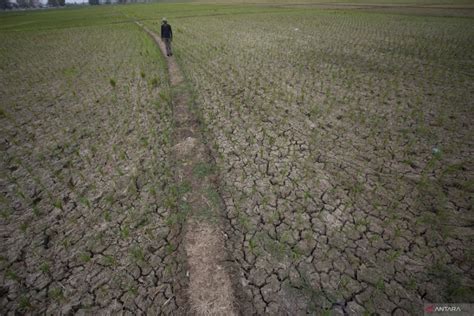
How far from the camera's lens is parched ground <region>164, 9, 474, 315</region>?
3.19 m

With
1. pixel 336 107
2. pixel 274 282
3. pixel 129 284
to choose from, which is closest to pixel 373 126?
pixel 336 107

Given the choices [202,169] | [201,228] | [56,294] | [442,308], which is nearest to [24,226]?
[56,294]

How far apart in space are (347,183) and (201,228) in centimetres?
309

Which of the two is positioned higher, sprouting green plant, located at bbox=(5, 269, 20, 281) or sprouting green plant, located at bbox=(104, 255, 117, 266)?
sprouting green plant, located at bbox=(5, 269, 20, 281)

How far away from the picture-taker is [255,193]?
4.70 meters

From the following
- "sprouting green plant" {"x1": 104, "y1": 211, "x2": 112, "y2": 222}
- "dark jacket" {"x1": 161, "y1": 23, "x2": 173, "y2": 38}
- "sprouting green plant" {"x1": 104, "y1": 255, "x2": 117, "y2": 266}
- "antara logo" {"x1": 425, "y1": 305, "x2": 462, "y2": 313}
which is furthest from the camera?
"dark jacket" {"x1": 161, "y1": 23, "x2": 173, "y2": 38}

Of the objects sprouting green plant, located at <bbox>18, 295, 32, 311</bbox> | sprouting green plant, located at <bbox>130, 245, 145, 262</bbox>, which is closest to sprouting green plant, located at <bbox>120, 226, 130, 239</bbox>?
sprouting green plant, located at <bbox>130, 245, 145, 262</bbox>

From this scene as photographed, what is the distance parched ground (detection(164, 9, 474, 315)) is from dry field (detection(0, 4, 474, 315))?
1.1 inches

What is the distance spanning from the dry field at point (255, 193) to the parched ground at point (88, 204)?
0.10ft

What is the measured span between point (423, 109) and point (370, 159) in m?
3.76

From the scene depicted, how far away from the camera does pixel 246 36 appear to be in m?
20.3

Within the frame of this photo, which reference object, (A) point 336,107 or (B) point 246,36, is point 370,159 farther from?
(B) point 246,36

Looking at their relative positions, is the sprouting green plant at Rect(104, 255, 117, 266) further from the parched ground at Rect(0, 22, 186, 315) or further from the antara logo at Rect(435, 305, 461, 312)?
the antara logo at Rect(435, 305, 461, 312)

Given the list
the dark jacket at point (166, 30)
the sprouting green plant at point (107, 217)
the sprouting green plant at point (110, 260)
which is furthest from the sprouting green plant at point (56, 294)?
the dark jacket at point (166, 30)
